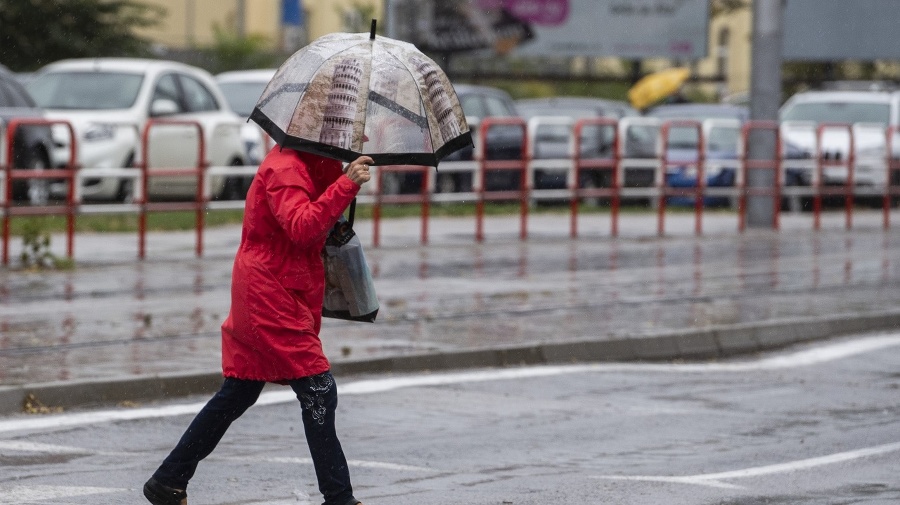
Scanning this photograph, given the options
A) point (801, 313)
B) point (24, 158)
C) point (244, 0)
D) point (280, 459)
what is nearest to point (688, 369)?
point (801, 313)

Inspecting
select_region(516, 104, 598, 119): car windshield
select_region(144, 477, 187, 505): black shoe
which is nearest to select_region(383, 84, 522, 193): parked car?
select_region(516, 104, 598, 119): car windshield

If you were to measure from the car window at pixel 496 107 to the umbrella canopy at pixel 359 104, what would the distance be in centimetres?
1870

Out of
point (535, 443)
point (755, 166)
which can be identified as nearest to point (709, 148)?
point (755, 166)

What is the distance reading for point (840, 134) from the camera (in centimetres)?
2423

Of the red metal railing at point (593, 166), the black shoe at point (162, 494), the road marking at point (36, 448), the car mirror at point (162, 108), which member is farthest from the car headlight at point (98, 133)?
the black shoe at point (162, 494)

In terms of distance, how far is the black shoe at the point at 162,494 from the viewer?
243 inches

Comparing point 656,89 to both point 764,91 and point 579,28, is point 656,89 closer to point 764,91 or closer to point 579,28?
point 579,28

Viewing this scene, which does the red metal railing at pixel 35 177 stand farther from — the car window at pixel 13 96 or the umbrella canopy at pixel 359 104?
the umbrella canopy at pixel 359 104

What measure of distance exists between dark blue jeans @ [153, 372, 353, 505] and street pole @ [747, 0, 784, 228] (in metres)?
15.7

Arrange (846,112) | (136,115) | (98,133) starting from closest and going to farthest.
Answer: (98,133) → (136,115) → (846,112)

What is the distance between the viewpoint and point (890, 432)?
856cm

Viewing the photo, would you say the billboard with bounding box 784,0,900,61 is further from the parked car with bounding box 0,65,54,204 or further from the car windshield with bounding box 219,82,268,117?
the parked car with bounding box 0,65,54,204

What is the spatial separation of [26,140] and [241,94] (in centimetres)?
647

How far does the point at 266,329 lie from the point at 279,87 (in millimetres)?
810
